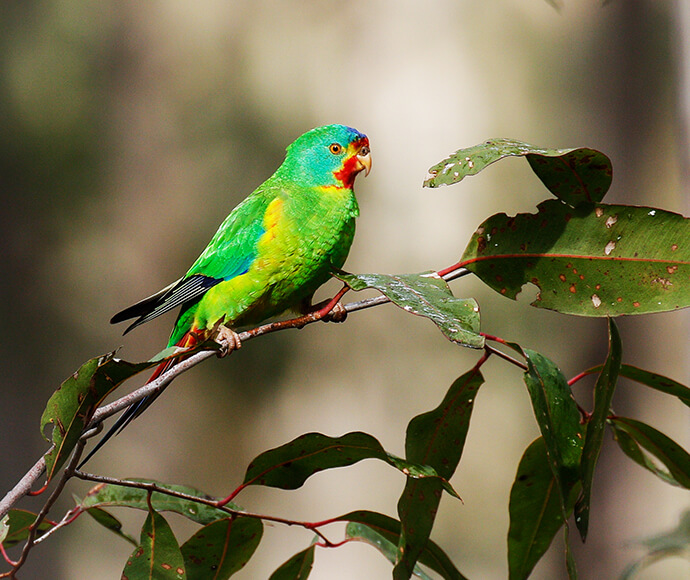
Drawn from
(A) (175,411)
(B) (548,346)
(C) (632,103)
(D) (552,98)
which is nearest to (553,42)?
(D) (552,98)

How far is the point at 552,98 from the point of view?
5035 mm

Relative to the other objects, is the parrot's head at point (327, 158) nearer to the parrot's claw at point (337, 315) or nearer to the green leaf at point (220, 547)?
the parrot's claw at point (337, 315)

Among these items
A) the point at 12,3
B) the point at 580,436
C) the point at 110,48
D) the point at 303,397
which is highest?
the point at 12,3

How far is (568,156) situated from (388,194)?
410 cm

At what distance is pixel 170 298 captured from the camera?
1480mm

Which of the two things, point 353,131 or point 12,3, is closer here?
point 353,131

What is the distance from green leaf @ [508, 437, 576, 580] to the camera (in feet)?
3.76

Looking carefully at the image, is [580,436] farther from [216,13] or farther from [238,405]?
[216,13]

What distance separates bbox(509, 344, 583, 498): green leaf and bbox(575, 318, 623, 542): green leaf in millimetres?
31

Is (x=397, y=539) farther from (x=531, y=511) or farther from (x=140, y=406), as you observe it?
(x=140, y=406)

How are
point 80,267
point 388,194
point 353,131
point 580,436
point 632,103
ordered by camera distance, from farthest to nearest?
point 388,194
point 80,267
point 632,103
point 353,131
point 580,436

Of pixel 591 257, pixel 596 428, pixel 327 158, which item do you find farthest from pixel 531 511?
pixel 327 158

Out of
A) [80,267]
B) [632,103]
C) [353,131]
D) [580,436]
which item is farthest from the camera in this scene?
[80,267]

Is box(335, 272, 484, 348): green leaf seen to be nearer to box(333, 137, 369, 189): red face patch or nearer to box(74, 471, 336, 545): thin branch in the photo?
box(74, 471, 336, 545): thin branch
